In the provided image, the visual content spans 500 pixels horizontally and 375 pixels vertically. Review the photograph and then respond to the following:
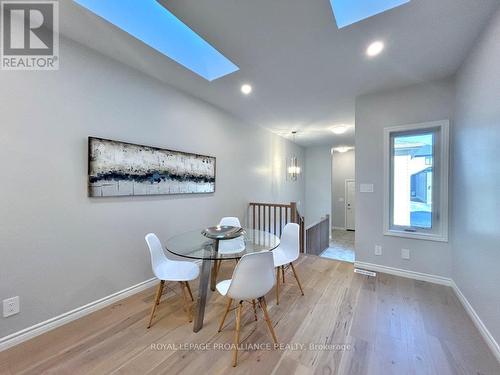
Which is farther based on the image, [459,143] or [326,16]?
[459,143]

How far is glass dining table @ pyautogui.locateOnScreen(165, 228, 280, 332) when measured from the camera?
6.05ft

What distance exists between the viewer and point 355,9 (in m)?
1.74

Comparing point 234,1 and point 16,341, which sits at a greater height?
point 234,1

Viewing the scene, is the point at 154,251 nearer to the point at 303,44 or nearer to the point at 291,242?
the point at 291,242

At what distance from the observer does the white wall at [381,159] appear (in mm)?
2688

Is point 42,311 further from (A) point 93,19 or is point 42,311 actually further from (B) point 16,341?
(A) point 93,19

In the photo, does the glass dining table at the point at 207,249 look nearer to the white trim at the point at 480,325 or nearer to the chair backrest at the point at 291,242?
the chair backrest at the point at 291,242

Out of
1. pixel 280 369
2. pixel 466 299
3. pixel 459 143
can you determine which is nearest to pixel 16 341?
pixel 280 369

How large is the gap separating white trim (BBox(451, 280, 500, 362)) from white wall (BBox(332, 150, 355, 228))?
5.84m

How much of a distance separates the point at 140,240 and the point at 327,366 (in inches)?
88.1

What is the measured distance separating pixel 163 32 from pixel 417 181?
363cm

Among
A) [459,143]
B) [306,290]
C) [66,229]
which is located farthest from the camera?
[306,290]

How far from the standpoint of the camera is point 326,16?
1.69 m

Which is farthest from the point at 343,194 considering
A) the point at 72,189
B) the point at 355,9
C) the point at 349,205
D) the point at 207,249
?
the point at 72,189
